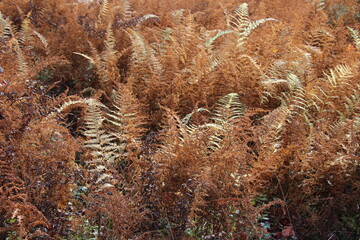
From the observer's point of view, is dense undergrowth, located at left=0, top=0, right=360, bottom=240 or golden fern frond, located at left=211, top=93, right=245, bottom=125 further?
golden fern frond, located at left=211, top=93, right=245, bottom=125

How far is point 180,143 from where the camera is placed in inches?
110

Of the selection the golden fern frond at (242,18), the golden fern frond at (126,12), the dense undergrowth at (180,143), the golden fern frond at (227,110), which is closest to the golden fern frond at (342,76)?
the dense undergrowth at (180,143)

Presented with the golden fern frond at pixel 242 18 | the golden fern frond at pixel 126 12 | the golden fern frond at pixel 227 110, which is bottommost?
the golden fern frond at pixel 227 110

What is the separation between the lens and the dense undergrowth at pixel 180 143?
237cm

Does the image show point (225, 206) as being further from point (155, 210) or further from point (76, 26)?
point (76, 26)

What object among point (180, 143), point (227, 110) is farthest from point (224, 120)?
point (180, 143)

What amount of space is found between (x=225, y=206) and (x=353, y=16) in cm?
546

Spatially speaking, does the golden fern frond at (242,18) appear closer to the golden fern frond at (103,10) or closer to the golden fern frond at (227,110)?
the golden fern frond at (227,110)

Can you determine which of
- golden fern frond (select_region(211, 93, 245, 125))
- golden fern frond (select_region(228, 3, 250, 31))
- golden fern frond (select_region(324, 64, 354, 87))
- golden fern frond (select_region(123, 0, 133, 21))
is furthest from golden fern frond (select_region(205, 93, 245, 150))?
golden fern frond (select_region(123, 0, 133, 21))

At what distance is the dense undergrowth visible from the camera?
93.4 inches

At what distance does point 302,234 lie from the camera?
9.14 feet

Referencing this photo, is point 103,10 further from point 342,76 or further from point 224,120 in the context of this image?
point 342,76

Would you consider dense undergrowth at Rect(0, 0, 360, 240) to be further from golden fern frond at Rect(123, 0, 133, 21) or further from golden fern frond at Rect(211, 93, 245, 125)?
golden fern frond at Rect(123, 0, 133, 21)

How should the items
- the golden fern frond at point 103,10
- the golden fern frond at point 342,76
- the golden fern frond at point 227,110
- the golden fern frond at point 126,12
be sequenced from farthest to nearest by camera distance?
the golden fern frond at point 126,12
the golden fern frond at point 103,10
the golden fern frond at point 342,76
the golden fern frond at point 227,110
